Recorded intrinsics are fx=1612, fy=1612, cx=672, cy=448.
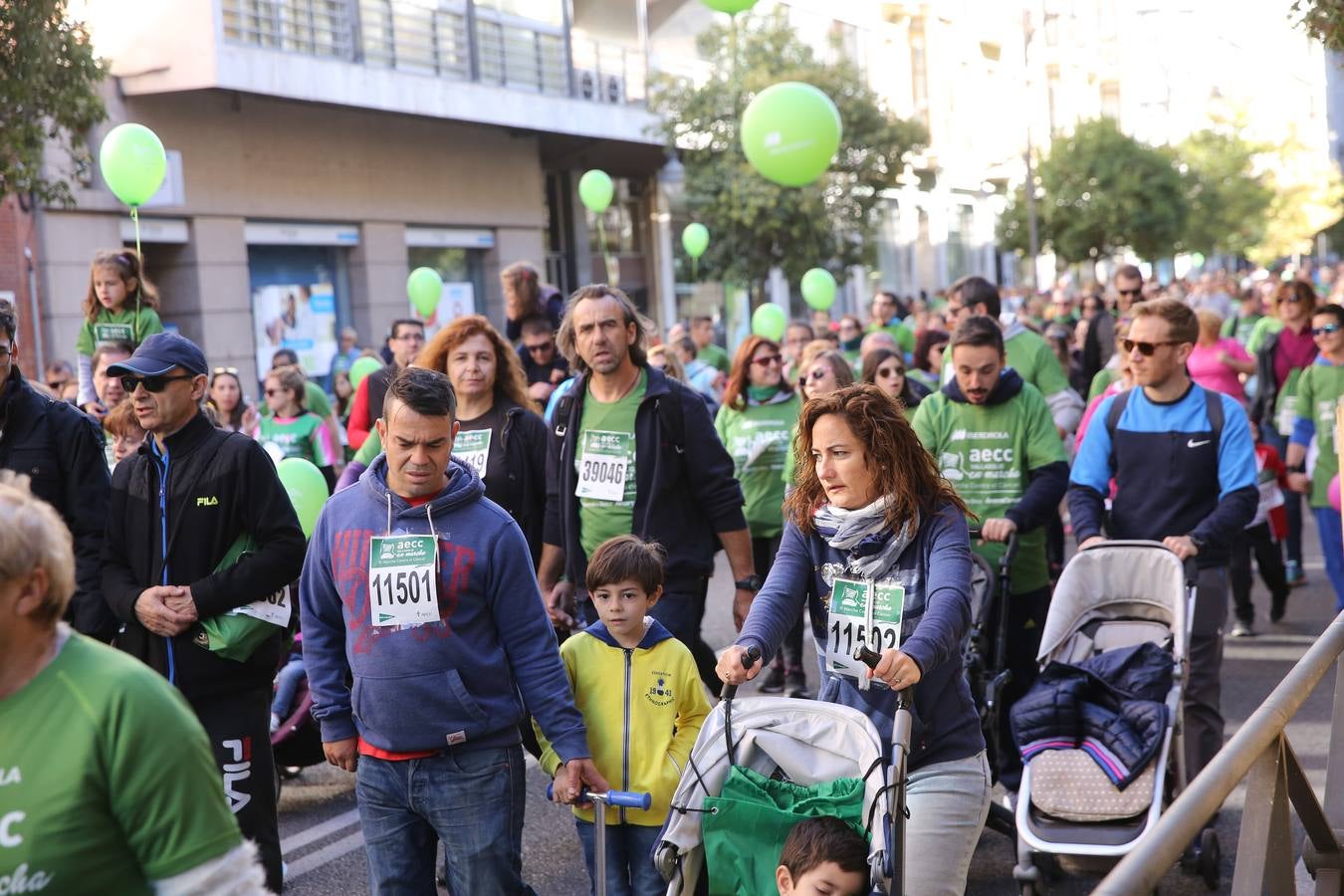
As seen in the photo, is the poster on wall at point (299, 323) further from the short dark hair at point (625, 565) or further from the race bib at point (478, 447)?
the short dark hair at point (625, 565)

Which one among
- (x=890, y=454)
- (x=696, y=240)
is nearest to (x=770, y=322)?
(x=696, y=240)

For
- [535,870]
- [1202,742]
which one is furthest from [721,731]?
[1202,742]

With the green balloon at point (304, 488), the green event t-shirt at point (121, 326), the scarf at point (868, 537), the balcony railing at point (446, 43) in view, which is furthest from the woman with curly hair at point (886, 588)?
the balcony railing at point (446, 43)

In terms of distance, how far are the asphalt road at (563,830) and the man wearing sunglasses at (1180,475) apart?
529 mm

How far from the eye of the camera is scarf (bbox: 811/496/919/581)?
4066 millimetres

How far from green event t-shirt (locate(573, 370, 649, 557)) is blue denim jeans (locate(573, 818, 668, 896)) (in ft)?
4.66

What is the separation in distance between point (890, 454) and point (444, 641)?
4.02 feet

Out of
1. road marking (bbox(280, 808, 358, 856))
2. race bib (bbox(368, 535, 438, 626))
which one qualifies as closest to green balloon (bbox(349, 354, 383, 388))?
road marking (bbox(280, 808, 358, 856))

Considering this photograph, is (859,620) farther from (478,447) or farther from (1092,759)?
(478,447)

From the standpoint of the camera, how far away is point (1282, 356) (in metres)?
11.9

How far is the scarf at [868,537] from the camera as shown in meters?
4.07

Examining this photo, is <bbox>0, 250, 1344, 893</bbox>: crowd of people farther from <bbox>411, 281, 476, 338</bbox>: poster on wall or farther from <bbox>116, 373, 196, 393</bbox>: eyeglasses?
<bbox>411, 281, 476, 338</bbox>: poster on wall

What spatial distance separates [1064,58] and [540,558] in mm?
62371

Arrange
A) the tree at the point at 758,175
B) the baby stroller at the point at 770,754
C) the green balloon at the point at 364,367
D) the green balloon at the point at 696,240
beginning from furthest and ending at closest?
the tree at the point at 758,175 < the green balloon at the point at 696,240 < the green balloon at the point at 364,367 < the baby stroller at the point at 770,754
